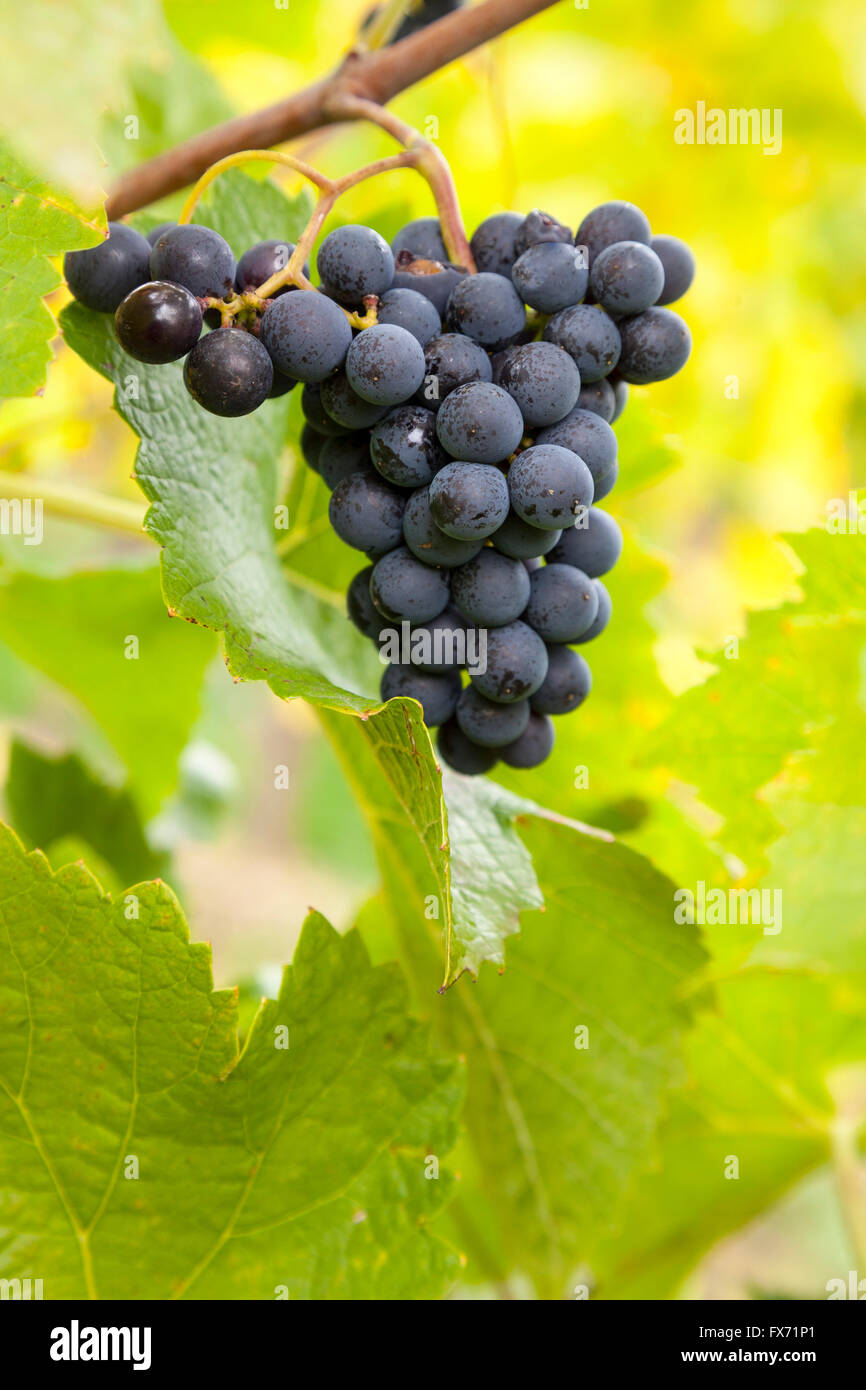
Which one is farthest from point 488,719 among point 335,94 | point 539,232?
point 335,94

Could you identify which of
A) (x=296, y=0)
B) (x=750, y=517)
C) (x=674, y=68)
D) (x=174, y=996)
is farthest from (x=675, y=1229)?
(x=750, y=517)

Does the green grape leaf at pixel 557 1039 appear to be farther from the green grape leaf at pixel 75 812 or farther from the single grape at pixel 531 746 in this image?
the green grape leaf at pixel 75 812

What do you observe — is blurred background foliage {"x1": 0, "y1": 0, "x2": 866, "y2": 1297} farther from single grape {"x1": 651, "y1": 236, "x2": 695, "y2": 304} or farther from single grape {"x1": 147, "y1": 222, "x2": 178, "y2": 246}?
single grape {"x1": 651, "y1": 236, "x2": 695, "y2": 304}

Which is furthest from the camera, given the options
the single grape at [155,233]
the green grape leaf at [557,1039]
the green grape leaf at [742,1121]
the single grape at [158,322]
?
the green grape leaf at [742,1121]

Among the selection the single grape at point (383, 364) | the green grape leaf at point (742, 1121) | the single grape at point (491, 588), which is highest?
the single grape at point (383, 364)

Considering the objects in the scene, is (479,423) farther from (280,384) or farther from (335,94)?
(335,94)

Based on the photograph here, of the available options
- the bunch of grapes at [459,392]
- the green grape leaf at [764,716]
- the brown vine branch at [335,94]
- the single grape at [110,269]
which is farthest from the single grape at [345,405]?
the green grape leaf at [764,716]

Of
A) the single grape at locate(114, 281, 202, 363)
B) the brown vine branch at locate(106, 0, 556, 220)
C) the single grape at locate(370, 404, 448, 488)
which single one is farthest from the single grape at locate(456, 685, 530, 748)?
the brown vine branch at locate(106, 0, 556, 220)
